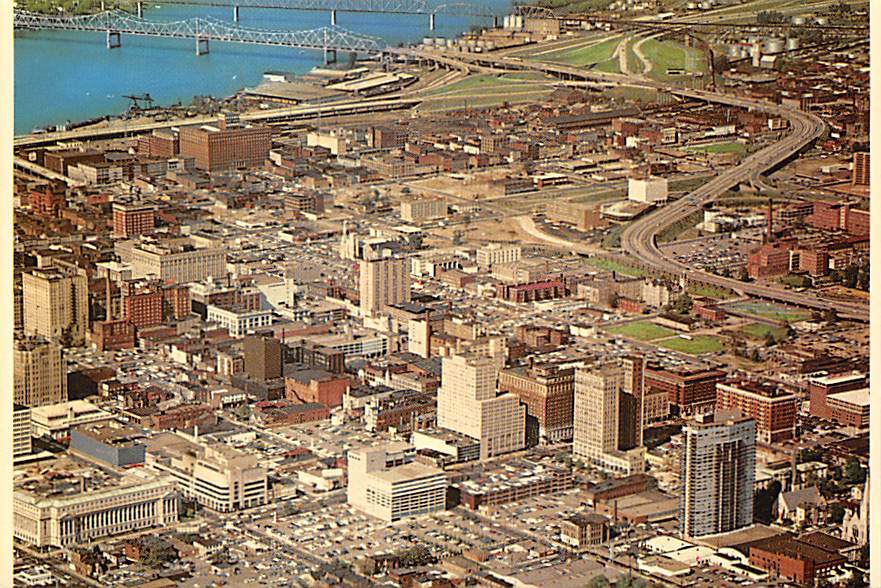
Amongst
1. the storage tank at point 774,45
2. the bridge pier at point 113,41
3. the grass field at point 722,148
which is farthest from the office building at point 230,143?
the storage tank at point 774,45

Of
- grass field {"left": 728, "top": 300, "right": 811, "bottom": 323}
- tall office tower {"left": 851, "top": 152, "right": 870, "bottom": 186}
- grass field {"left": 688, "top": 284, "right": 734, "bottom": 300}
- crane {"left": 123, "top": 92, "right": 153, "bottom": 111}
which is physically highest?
crane {"left": 123, "top": 92, "right": 153, "bottom": 111}

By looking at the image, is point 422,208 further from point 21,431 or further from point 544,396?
point 21,431

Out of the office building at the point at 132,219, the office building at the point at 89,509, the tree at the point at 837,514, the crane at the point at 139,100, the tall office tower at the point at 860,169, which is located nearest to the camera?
the tree at the point at 837,514

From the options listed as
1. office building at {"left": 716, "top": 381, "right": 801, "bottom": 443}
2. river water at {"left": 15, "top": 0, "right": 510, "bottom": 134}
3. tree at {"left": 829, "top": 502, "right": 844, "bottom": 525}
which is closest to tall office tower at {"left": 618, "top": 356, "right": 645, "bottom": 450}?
office building at {"left": 716, "top": 381, "right": 801, "bottom": 443}

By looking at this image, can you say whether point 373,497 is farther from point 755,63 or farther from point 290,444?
point 755,63

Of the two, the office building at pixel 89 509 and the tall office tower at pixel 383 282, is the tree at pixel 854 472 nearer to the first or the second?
the tall office tower at pixel 383 282

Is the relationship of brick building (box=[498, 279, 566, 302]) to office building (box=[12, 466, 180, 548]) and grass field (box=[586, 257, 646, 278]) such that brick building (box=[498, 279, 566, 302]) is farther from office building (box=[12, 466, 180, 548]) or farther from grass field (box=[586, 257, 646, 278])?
office building (box=[12, 466, 180, 548])
